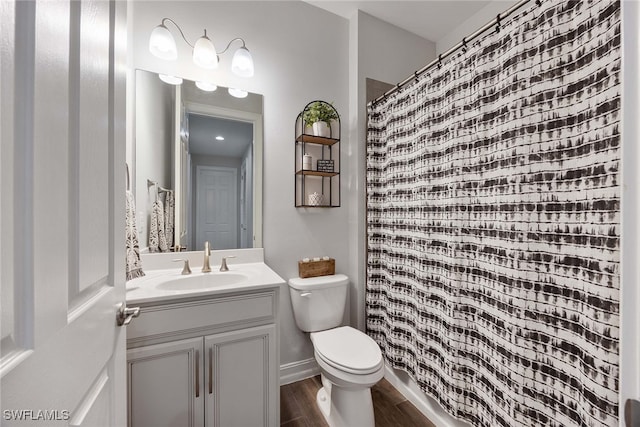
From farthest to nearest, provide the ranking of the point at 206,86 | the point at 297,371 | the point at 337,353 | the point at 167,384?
1. the point at 297,371
2. the point at 206,86
3. the point at 337,353
4. the point at 167,384

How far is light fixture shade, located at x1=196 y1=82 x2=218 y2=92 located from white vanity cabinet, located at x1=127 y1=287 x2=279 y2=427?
4.15ft

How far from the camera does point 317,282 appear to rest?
5.80 ft

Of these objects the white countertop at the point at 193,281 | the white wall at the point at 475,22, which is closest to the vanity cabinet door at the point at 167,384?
the white countertop at the point at 193,281

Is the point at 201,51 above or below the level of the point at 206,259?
above

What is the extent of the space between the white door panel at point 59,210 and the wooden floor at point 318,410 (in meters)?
1.14

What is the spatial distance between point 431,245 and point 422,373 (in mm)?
740

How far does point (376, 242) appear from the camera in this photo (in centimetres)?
192

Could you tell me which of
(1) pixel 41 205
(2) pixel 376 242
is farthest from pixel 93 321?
(2) pixel 376 242

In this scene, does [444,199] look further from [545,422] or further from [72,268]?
[72,268]

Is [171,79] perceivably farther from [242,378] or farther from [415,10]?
[415,10]

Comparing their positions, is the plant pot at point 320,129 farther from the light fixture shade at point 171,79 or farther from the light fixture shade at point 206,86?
the light fixture shade at point 171,79

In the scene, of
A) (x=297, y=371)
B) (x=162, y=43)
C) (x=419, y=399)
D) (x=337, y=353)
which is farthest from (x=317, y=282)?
(x=162, y=43)

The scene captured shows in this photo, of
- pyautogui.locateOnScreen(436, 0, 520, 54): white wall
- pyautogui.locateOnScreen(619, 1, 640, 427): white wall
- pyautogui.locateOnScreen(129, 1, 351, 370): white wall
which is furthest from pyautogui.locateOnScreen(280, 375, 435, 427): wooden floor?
pyautogui.locateOnScreen(436, 0, 520, 54): white wall

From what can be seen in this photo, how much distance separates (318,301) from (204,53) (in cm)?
166
